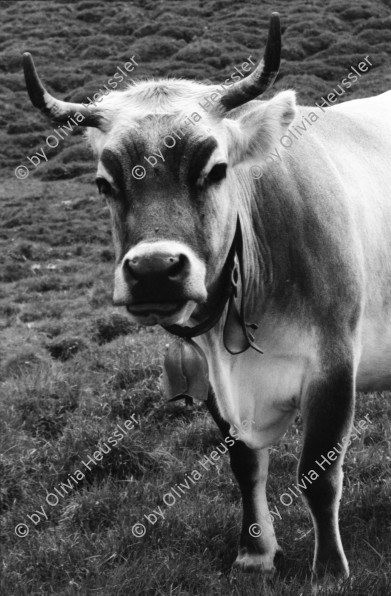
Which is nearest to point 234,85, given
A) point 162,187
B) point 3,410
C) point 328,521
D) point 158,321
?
point 162,187

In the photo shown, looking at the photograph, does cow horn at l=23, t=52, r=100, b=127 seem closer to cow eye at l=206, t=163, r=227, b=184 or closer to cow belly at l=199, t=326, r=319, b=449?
cow eye at l=206, t=163, r=227, b=184

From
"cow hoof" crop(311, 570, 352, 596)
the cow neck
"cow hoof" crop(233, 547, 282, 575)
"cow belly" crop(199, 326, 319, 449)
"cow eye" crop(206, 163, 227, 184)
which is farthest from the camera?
"cow hoof" crop(233, 547, 282, 575)

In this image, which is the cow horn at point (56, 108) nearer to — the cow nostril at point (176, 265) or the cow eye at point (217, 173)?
the cow eye at point (217, 173)

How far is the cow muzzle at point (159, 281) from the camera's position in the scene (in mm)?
2982

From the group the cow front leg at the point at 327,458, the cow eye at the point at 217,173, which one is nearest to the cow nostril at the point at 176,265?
the cow eye at the point at 217,173

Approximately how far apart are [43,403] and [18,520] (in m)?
1.52

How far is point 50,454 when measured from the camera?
5.44m

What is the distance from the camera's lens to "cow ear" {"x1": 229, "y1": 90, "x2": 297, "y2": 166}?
369 cm

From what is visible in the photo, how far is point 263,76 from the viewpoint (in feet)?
10.8

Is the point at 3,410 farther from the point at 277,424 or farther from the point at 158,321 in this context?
the point at 158,321

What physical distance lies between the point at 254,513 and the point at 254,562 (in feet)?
0.90

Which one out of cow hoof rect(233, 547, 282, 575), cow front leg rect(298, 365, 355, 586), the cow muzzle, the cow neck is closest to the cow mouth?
the cow muzzle

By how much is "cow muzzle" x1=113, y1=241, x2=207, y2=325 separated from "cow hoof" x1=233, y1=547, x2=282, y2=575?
1.61m

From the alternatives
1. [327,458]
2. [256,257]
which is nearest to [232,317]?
[256,257]
